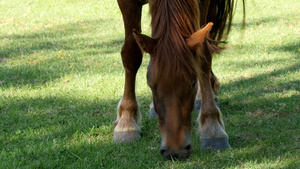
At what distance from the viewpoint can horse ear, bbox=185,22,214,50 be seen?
3.14 metres

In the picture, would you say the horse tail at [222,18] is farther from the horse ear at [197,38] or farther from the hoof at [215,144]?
the horse ear at [197,38]

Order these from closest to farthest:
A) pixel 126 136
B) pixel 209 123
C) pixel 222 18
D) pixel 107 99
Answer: pixel 209 123 < pixel 126 136 < pixel 222 18 < pixel 107 99

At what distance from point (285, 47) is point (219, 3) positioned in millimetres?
3301

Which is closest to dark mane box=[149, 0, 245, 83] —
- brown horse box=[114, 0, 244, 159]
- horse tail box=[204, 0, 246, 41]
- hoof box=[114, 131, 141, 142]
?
brown horse box=[114, 0, 244, 159]

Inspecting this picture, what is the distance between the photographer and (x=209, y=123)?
412 cm

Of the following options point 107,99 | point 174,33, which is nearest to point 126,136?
point 107,99

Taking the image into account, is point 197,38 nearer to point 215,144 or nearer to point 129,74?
point 215,144

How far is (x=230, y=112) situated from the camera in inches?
199

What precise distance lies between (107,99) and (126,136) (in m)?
1.40

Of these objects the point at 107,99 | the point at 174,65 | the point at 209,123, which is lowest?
the point at 107,99

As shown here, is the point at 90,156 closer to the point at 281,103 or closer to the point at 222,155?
the point at 222,155

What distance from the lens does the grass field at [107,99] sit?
3.81 m

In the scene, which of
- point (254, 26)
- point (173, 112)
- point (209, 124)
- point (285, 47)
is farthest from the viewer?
point (254, 26)

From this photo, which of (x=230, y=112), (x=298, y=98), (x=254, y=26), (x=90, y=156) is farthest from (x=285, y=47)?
(x=90, y=156)
